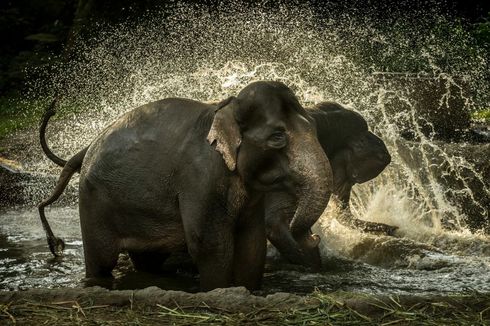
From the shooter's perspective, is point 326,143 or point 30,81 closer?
point 326,143

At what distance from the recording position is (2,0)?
858 inches

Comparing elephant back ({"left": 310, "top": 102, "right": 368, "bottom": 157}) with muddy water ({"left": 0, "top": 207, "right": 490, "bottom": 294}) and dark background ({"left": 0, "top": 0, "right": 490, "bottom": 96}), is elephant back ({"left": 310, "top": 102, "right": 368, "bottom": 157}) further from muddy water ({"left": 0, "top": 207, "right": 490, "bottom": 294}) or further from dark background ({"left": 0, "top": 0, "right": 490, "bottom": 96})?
dark background ({"left": 0, "top": 0, "right": 490, "bottom": 96})

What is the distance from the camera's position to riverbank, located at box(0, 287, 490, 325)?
4.28 metres

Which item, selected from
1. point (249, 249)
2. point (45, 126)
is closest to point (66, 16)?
point (45, 126)

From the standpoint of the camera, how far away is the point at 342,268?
22.5 ft

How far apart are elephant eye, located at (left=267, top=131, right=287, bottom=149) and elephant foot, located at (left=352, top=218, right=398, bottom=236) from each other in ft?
9.60

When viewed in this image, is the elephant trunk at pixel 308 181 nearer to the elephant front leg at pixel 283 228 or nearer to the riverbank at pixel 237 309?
the riverbank at pixel 237 309

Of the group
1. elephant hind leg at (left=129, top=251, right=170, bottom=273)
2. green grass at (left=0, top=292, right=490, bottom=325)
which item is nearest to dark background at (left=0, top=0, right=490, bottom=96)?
elephant hind leg at (left=129, top=251, right=170, bottom=273)

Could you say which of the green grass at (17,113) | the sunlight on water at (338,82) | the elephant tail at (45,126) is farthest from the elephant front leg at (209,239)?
the green grass at (17,113)

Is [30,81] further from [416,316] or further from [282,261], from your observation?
[416,316]

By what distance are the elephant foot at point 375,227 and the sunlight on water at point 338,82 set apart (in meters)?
0.10

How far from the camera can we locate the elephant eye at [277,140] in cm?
490

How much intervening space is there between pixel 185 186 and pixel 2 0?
695 inches

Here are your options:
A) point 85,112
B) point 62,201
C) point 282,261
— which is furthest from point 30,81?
point 282,261
